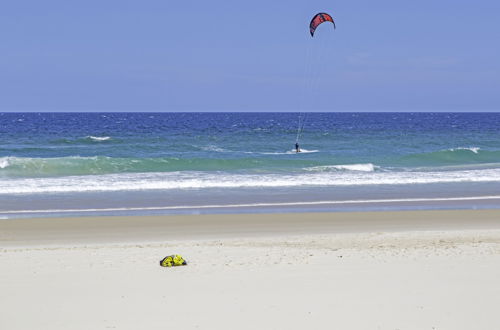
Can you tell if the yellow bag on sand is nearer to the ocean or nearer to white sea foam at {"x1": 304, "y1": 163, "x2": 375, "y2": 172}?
the ocean

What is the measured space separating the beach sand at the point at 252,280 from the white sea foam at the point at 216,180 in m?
8.15

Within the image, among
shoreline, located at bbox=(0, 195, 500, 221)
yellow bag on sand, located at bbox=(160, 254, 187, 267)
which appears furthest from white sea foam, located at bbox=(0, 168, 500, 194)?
yellow bag on sand, located at bbox=(160, 254, 187, 267)

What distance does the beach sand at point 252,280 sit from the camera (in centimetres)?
736

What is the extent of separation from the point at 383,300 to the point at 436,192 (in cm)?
1350

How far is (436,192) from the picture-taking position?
20781mm

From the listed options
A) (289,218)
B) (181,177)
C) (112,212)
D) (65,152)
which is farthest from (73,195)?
(65,152)

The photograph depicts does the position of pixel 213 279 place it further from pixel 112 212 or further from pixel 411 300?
pixel 112 212

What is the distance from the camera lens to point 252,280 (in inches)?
346

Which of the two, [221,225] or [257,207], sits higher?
[257,207]

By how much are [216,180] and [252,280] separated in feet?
49.6
